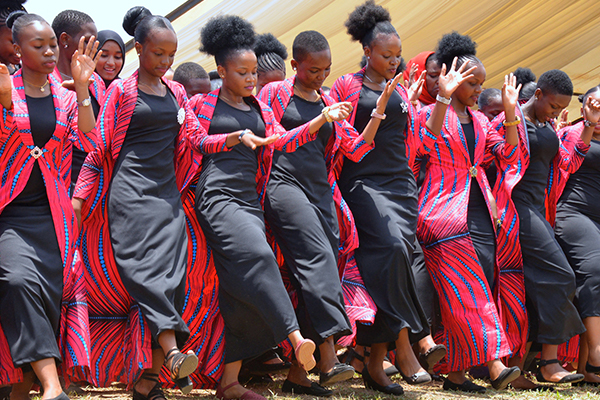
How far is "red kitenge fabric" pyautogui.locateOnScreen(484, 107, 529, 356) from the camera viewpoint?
18.5ft

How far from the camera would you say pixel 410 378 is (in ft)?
15.1

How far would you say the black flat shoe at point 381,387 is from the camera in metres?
4.61

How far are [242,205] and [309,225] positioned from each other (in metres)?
0.45

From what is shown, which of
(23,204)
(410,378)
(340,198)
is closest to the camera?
(23,204)

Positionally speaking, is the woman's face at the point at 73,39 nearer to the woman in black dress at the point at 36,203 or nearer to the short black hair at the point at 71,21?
the short black hair at the point at 71,21

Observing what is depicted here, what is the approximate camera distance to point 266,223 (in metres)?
4.80

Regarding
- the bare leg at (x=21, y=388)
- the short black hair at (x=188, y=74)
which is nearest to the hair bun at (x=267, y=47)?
the short black hair at (x=188, y=74)

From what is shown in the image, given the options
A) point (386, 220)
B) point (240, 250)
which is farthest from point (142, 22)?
point (386, 220)

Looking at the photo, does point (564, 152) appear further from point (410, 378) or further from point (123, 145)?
point (123, 145)

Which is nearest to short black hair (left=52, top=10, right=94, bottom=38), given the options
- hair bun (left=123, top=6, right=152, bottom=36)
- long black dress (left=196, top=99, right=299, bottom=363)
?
hair bun (left=123, top=6, right=152, bottom=36)

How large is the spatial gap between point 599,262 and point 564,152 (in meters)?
1.02

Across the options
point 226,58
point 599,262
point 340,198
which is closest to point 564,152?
point 599,262

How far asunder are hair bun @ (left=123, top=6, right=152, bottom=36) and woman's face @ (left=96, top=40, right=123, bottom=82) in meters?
0.49

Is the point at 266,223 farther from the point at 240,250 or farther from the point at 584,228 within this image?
the point at 584,228
